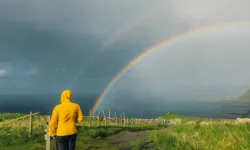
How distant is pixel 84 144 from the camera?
14.3m

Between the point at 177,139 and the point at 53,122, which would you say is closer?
the point at 53,122

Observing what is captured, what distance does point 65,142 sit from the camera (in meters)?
7.80

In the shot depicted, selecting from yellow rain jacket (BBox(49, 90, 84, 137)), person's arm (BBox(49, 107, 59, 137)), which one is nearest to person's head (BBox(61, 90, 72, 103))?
yellow rain jacket (BBox(49, 90, 84, 137))

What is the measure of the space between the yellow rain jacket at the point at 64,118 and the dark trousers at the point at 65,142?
14 cm

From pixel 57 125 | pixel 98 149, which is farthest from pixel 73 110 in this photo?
pixel 98 149

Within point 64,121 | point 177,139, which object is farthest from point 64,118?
point 177,139

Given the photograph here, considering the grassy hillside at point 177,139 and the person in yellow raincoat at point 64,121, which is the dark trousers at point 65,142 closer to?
the person in yellow raincoat at point 64,121

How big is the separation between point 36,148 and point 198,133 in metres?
7.98

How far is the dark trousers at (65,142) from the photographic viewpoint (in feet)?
25.3

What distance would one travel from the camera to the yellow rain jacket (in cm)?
764

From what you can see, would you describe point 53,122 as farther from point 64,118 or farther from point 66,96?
point 66,96

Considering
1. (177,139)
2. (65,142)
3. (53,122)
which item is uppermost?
(53,122)

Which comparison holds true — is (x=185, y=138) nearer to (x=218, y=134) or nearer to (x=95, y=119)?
(x=218, y=134)

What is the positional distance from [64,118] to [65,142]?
2.41ft
